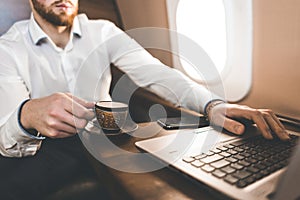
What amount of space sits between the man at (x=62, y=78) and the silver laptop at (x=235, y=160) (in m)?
0.06

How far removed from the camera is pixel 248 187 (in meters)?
0.37

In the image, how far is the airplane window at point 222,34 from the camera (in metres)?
0.83

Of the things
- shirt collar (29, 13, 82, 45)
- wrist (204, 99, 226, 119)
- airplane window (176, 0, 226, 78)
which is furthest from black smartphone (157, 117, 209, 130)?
shirt collar (29, 13, 82, 45)

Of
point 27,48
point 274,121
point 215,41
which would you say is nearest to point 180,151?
point 274,121

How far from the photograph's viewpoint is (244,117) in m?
0.68

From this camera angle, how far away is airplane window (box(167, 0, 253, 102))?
83 cm

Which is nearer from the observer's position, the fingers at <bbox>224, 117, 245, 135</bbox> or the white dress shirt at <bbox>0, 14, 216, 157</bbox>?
the fingers at <bbox>224, 117, 245, 135</bbox>

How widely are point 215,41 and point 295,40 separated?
0.98 feet

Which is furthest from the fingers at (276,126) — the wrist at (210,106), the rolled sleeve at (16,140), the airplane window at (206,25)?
the rolled sleeve at (16,140)

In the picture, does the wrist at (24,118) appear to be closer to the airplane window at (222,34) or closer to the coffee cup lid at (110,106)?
the coffee cup lid at (110,106)

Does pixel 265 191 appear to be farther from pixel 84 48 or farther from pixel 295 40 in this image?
pixel 84 48

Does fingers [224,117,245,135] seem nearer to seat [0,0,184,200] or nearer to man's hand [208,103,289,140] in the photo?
man's hand [208,103,289,140]

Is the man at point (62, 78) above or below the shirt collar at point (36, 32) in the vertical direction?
below

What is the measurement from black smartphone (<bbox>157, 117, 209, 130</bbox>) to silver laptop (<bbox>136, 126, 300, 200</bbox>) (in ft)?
0.13
